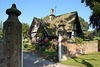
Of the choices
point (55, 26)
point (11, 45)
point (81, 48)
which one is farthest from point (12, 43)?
point (55, 26)

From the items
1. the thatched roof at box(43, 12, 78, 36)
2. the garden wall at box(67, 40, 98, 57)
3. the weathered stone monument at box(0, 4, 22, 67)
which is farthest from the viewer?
the thatched roof at box(43, 12, 78, 36)

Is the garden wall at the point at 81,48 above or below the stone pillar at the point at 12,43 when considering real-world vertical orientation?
below

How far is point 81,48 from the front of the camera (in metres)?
10.5

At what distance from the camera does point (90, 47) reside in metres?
12.1

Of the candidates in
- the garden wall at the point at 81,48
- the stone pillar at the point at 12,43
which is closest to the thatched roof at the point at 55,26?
the garden wall at the point at 81,48

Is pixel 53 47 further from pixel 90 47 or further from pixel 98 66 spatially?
pixel 98 66

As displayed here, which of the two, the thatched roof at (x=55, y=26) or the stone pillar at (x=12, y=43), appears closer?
the stone pillar at (x=12, y=43)

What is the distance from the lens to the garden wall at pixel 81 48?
863 centimetres

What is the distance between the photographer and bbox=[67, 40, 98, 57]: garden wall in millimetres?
8633

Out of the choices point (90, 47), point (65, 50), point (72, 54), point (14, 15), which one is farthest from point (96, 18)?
point (14, 15)

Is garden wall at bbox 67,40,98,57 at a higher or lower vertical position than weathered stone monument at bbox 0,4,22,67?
lower

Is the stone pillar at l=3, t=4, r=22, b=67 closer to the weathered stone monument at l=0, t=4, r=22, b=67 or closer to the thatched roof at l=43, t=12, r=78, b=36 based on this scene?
the weathered stone monument at l=0, t=4, r=22, b=67

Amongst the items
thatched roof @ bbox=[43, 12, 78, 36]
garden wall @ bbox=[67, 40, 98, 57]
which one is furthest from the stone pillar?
thatched roof @ bbox=[43, 12, 78, 36]

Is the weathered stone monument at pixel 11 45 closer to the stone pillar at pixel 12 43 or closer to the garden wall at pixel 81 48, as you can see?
the stone pillar at pixel 12 43
